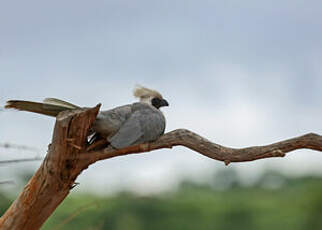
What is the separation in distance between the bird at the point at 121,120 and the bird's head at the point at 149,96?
0.87ft

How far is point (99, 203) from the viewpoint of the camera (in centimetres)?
367

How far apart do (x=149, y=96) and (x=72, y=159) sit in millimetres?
714

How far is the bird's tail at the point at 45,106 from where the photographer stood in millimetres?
3404

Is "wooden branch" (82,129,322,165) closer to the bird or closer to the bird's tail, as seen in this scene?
the bird

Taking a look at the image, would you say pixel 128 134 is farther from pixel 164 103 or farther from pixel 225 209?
pixel 225 209

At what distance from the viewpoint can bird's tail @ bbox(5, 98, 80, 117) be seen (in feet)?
11.2

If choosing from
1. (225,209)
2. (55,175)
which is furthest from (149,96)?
(225,209)

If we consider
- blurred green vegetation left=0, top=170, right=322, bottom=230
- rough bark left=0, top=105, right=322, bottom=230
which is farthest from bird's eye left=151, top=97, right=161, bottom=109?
blurred green vegetation left=0, top=170, right=322, bottom=230

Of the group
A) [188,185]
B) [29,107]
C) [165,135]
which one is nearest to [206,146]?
[165,135]

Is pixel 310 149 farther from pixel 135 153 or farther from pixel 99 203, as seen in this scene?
pixel 99 203

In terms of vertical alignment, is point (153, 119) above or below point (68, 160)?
above

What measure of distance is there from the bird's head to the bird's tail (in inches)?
23.9

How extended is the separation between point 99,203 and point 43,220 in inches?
11.8

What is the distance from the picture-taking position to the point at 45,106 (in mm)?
3426
